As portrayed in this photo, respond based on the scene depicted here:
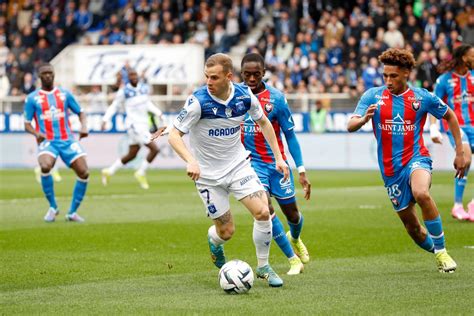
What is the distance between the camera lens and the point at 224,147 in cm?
966

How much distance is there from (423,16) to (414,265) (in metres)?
22.7

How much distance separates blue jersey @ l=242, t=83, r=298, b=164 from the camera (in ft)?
35.7

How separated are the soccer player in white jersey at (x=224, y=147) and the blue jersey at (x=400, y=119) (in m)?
1.37

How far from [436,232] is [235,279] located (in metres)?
2.51

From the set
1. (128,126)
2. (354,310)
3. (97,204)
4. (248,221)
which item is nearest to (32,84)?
(128,126)

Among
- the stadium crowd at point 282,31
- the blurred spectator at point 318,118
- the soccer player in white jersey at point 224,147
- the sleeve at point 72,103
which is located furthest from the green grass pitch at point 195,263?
the stadium crowd at point 282,31

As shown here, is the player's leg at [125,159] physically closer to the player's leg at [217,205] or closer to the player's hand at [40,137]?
the player's hand at [40,137]

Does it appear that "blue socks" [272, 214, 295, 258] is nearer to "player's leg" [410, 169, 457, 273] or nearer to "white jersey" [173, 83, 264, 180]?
"white jersey" [173, 83, 264, 180]

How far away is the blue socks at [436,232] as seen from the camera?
1050 cm

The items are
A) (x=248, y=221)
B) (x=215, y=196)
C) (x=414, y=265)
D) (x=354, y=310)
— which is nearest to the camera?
(x=354, y=310)

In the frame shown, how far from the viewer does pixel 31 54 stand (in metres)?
40.1

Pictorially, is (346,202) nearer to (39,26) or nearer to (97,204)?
(97,204)

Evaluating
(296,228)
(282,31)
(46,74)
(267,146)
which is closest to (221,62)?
(267,146)

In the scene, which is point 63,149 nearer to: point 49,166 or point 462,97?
point 49,166
